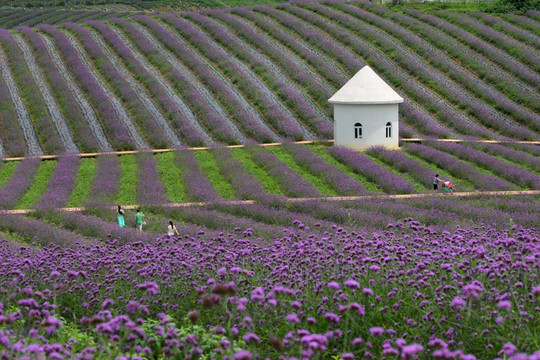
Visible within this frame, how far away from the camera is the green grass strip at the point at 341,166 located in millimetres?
22064

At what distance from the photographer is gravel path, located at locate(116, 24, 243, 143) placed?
103 feet

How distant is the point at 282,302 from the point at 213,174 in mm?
16442

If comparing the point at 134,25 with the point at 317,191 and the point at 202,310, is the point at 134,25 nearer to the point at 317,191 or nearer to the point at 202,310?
the point at 317,191

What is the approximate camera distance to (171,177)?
2377 centimetres

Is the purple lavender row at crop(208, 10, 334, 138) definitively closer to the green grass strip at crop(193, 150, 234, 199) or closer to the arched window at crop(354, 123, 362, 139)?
the arched window at crop(354, 123, 362, 139)

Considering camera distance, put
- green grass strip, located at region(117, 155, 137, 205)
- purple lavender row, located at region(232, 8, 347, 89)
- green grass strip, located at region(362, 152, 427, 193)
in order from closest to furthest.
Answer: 1. green grass strip, located at region(117, 155, 137, 205)
2. green grass strip, located at region(362, 152, 427, 193)
3. purple lavender row, located at region(232, 8, 347, 89)

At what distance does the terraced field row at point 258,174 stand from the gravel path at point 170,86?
3.69 metres

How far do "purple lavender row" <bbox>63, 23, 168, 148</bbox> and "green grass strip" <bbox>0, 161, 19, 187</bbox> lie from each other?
215 inches

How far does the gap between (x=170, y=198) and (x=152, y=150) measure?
7.79 m

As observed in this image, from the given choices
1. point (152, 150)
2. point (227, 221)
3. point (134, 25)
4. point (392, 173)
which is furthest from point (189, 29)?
point (227, 221)

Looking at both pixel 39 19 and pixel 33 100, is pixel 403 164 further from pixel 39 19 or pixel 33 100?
pixel 39 19

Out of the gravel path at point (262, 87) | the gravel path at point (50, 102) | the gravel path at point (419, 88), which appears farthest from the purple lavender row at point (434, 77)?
the gravel path at point (50, 102)

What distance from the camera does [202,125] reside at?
103 ft

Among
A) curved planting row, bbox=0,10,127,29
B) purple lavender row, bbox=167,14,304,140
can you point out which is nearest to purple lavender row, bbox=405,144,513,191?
purple lavender row, bbox=167,14,304,140
